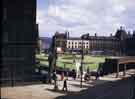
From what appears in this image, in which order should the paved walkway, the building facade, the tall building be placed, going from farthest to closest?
the building facade → the tall building → the paved walkway

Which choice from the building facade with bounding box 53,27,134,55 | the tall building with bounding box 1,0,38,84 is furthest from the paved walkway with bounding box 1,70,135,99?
the building facade with bounding box 53,27,134,55

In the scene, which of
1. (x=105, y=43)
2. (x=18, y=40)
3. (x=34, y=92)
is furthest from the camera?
(x=105, y=43)

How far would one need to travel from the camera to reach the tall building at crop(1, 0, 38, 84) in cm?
2602

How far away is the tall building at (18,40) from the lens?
26.0 metres

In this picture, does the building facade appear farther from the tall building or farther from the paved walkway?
the paved walkway

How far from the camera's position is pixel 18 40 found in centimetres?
2822

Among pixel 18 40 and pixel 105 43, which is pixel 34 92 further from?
pixel 105 43

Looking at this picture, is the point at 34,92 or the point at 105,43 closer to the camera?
the point at 34,92

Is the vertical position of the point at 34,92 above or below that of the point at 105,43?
below

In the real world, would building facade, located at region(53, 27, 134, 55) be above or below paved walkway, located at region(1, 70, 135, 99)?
above

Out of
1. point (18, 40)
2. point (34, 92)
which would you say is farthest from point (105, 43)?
point (34, 92)

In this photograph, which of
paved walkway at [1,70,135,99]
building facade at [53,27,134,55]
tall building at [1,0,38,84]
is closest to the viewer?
paved walkway at [1,70,135,99]

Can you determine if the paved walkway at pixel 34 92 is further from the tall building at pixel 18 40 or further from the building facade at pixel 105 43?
the building facade at pixel 105 43

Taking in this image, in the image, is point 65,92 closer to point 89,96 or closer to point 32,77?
point 89,96
